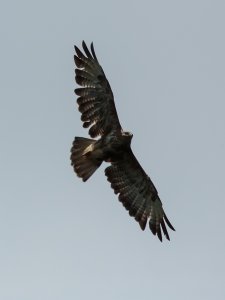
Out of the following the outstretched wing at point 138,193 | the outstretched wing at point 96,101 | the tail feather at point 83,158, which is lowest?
the outstretched wing at point 138,193

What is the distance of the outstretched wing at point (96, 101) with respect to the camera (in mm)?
22328

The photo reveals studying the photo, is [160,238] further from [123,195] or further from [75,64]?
[75,64]

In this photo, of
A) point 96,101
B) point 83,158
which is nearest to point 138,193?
point 83,158

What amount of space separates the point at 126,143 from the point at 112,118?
1.93ft

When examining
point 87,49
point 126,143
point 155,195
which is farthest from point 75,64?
point 155,195

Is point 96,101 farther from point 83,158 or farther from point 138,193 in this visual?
point 138,193

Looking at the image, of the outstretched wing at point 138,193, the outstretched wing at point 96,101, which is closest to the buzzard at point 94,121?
the outstretched wing at point 96,101

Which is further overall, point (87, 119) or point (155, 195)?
point (155, 195)

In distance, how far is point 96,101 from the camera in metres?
22.3

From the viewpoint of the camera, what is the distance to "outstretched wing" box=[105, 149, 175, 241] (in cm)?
2348

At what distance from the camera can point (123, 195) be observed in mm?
23703

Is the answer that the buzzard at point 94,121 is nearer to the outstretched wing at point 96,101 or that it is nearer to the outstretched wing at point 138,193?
the outstretched wing at point 96,101

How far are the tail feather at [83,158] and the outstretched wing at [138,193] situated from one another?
0.98m

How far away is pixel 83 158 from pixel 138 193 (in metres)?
2.09
